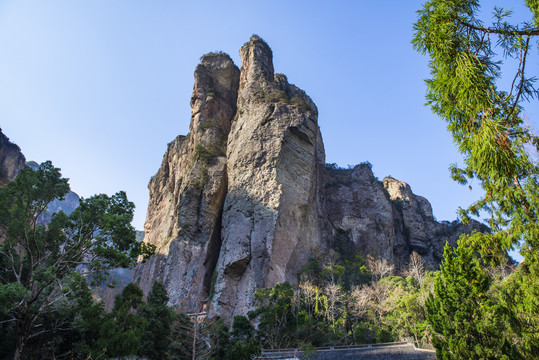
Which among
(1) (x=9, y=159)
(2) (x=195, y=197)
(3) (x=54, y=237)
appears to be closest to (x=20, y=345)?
(3) (x=54, y=237)

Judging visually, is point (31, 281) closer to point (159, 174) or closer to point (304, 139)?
point (304, 139)

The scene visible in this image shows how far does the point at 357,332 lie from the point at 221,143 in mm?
25353

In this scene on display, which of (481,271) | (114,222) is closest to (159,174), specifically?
(114,222)

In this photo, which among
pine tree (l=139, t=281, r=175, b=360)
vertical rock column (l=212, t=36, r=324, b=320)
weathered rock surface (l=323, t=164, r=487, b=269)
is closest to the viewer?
pine tree (l=139, t=281, r=175, b=360)

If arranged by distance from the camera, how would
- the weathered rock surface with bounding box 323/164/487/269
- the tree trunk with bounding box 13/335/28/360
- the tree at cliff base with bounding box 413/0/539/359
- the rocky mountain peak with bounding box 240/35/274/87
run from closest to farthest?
the tree at cliff base with bounding box 413/0/539/359 < the tree trunk with bounding box 13/335/28/360 < the rocky mountain peak with bounding box 240/35/274/87 < the weathered rock surface with bounding box 323/164/487/269

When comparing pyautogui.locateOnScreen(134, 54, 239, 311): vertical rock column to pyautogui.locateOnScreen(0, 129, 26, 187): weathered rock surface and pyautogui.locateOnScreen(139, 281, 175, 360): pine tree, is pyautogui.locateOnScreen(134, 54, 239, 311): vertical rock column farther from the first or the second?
pyautogui.locateOnScreen(0, 129, 26, 187): weathered rock surface

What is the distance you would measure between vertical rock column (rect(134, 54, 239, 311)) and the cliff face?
0.11 meters

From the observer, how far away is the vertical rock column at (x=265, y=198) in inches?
1158

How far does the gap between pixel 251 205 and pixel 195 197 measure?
7138 millimetres

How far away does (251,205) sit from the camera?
32.1m

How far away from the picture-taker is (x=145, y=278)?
35.8 m

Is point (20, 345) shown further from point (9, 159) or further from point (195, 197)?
point (9, 159)

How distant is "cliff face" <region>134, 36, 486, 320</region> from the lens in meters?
30.4

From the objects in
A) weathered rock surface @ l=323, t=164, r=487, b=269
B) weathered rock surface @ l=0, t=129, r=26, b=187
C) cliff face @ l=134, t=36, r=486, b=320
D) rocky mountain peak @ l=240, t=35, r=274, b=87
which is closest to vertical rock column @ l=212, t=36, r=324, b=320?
cliff face @ l=134, t=36, r=486, b=320
